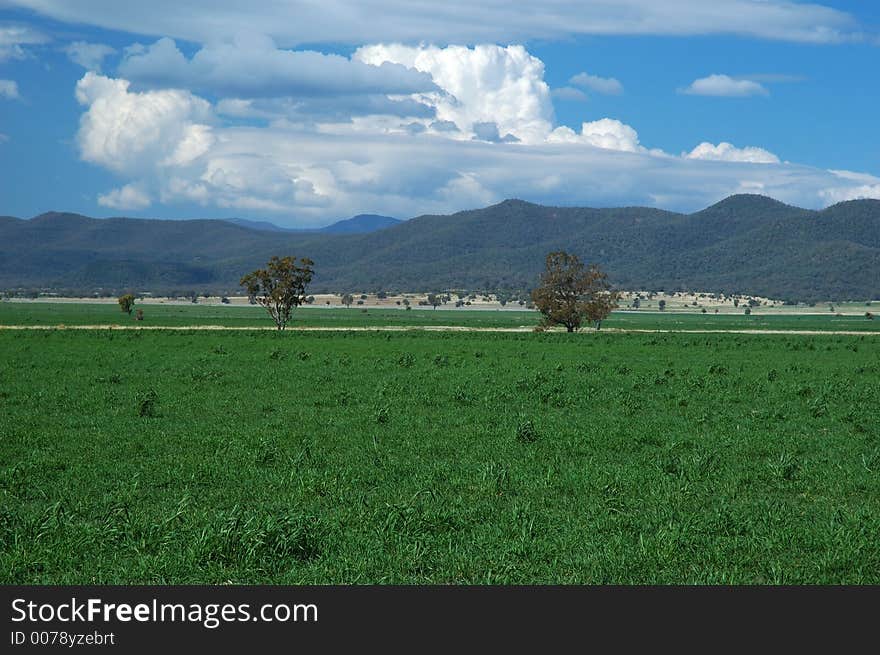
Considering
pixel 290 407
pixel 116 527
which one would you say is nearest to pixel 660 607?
pixel 116 527

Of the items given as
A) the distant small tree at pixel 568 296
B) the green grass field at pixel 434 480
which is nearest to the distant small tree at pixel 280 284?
the distant small tree at pixel 568 296

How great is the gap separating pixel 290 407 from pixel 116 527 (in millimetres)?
14101

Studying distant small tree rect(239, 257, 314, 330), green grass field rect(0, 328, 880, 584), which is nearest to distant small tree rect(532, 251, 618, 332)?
distant small tree rect(239, 257, 314, 330)

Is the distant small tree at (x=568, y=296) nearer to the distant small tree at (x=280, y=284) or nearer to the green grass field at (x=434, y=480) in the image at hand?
the distant small tree at (x=280, y=284)

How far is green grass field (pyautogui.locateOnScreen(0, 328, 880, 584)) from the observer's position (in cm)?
1158

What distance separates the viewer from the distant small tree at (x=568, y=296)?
9662 centimetres

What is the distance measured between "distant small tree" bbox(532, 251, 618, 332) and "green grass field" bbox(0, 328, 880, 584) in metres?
61.2

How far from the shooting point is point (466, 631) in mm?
9219

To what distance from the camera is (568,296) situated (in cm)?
9781

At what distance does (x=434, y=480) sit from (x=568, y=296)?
82.6 m

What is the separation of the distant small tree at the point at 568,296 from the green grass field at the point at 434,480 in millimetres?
61184

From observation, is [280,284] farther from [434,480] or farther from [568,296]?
[434,480]

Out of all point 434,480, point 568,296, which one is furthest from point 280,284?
point 434,480

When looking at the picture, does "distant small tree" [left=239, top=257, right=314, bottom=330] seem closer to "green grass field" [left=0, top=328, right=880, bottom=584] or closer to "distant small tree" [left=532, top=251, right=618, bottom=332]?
"distant small tree" [left=532, top=251, right=618, bottom=332]
